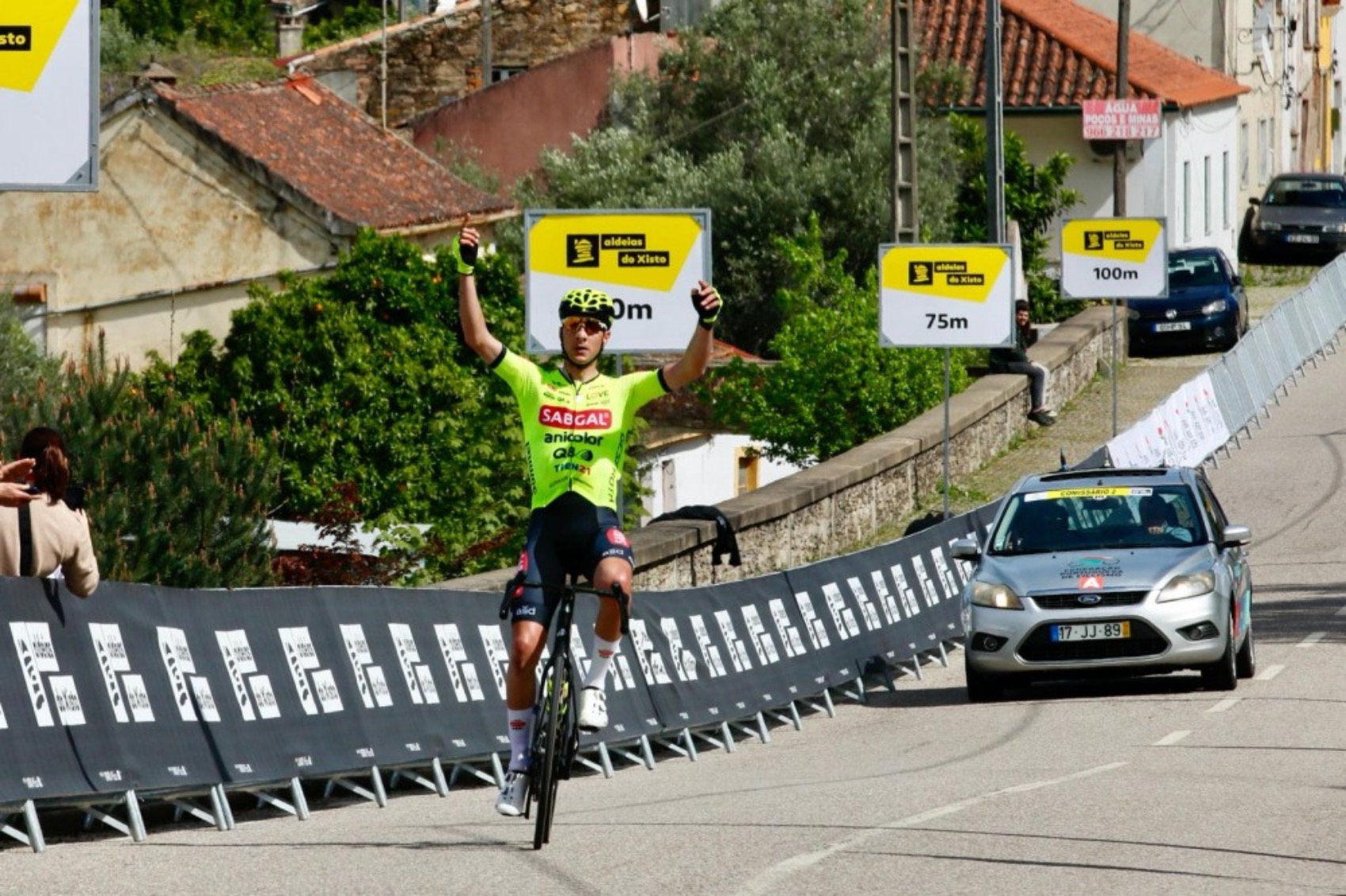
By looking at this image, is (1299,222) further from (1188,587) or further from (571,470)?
(571,470)

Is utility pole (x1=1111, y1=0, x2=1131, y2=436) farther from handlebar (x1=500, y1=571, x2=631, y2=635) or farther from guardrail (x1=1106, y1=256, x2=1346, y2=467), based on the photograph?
handlebar (x1=500, y1=571, x2=631, y2=635)

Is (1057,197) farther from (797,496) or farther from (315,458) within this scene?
(797,496)

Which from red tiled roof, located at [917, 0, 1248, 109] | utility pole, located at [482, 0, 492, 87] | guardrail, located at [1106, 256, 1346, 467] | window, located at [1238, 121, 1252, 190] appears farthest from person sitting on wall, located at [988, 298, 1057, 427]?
window, located at [1238, 121, 1252, 190]

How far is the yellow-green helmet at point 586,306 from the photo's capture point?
973 cm

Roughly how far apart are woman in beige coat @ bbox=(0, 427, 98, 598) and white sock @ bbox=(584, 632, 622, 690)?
7.49 ft

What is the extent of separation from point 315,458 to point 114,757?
2232 centimetres

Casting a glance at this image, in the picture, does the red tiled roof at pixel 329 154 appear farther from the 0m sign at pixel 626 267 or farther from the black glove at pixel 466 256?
the black glove at pixel 466 256

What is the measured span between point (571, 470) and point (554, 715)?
934 mm

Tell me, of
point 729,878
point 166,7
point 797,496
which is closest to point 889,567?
point 797,496

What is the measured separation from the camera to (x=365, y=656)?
1233 centimetres

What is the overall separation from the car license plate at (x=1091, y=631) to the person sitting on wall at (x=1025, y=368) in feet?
58.4

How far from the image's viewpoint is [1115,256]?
3153 cm

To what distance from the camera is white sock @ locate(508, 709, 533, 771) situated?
988cm

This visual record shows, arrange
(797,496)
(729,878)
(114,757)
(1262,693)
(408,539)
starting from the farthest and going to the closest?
(408,539), (797,496), (1262,693), (114,757), (729,878)
